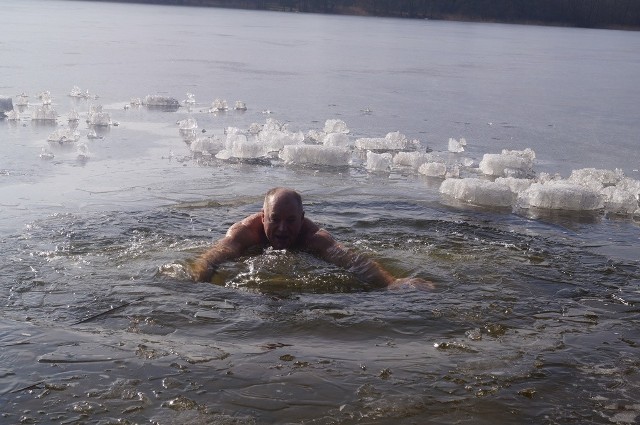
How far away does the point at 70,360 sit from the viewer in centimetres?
384

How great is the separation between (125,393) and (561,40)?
33.1 metres

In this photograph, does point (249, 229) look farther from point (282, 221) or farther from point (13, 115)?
point (13, 115)

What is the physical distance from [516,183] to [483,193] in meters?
0.63

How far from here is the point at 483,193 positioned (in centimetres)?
780

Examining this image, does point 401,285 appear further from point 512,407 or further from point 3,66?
point 3,66

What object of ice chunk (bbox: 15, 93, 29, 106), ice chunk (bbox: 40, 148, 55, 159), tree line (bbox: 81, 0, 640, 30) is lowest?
ice chunk (bbox: 40, 148, 55, 159)

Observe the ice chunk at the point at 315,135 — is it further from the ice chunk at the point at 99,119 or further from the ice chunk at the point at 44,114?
the ice chunk at the point at 44,114

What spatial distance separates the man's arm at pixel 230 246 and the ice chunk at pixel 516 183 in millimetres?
3122

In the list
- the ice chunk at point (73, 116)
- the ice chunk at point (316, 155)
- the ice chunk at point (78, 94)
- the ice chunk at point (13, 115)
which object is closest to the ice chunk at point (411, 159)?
the ice chunk at point (316, 155)

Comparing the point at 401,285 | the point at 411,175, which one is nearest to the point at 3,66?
the point at 411,175

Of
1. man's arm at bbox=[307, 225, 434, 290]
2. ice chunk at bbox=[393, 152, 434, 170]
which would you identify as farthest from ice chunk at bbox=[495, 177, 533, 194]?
man's arm at bbox=[307, 225, 434, 290]

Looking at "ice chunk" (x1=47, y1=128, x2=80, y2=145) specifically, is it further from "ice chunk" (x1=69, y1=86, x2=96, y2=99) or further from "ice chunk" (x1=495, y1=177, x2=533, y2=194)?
"ice chunk" (x1=495, y1=177, x2=533, y2=194)

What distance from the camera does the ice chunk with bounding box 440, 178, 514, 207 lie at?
7770mm

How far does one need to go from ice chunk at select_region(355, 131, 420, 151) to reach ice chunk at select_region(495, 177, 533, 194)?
7.31ft
